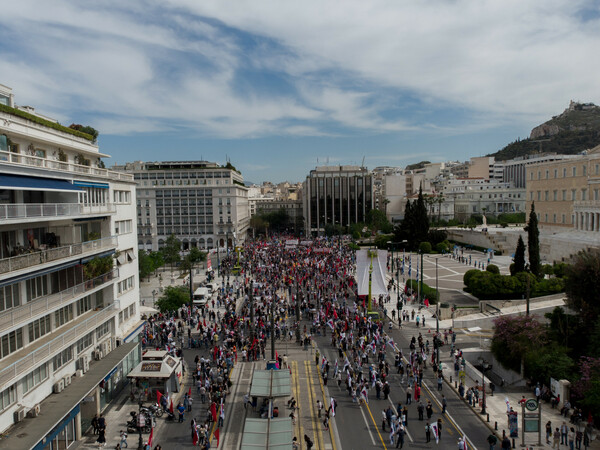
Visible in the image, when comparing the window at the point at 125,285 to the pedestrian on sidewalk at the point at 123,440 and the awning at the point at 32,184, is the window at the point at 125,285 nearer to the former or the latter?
the awning at the point at 32,184

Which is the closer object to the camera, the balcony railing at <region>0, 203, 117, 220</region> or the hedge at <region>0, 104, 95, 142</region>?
the balcony railing at <region>0, 203, 117, 220</region>

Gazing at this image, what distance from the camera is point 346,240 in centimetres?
9306

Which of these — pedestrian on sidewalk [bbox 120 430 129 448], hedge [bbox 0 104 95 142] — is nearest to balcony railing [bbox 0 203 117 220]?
hedge [bbox 0 104 95 142]

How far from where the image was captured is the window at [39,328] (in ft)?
57.0

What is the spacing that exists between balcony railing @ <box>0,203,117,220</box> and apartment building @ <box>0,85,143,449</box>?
4 cm

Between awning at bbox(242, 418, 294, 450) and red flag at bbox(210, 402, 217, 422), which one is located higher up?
awning at bbox(242, 418, 294, 450)

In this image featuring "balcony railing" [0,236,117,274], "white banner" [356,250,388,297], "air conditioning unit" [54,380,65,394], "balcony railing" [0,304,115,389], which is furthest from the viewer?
"white banner" [356,250,388,297]

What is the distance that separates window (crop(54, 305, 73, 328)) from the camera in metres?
19.3

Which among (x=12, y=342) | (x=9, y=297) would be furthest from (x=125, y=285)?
(x=12, y=342)

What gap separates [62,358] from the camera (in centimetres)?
1880

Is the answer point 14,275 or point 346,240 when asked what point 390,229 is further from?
point 14,275

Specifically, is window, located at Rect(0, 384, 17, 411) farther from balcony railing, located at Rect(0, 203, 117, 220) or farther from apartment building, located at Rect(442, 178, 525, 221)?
apartment building, located at Rect(442, 178, 525, 221)

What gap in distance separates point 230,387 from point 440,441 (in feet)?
33.7

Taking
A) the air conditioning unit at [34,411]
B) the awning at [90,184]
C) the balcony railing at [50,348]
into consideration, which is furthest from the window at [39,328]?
the awning at [90,184]
